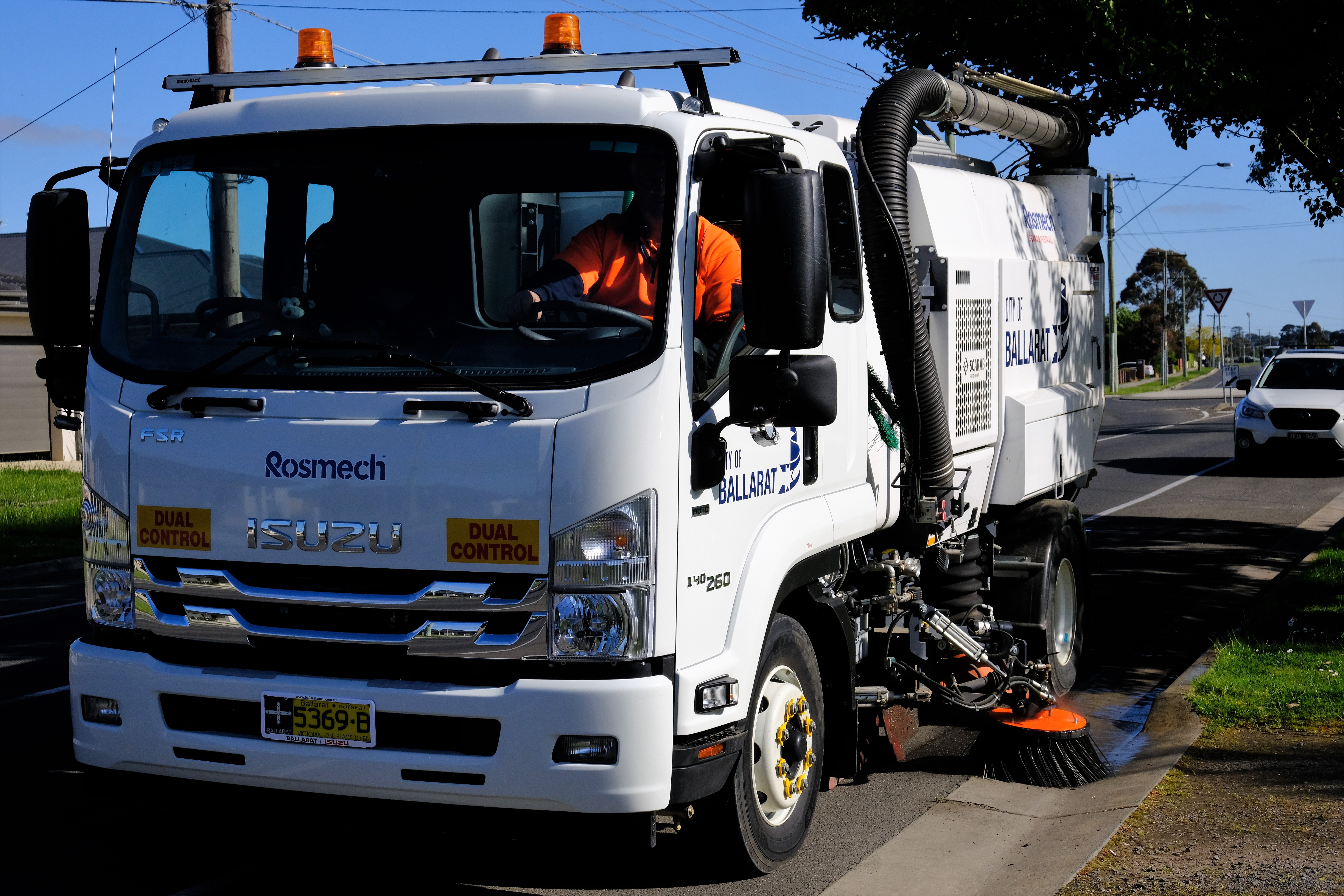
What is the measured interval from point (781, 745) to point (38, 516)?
12.8m

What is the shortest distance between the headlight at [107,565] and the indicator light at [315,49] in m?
1.82

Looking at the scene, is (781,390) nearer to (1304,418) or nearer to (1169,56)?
(1169,56)

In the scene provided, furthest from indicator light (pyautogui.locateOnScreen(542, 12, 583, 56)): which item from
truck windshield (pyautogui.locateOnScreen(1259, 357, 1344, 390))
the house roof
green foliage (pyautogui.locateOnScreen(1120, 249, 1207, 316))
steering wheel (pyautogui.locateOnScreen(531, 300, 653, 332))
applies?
green foliage (pyautogui.locateOnScreen(1120, 249, 1207, 316))

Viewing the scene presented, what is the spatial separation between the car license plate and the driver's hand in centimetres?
122

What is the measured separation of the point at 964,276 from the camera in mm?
6414

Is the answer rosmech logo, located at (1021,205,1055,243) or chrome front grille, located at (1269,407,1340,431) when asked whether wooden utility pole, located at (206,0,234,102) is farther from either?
chrome front grille, located at (1269,407,1340,431)

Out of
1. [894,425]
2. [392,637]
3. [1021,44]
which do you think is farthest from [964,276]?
[1021,44]

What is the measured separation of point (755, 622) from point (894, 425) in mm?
1665

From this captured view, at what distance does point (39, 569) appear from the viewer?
489 inches

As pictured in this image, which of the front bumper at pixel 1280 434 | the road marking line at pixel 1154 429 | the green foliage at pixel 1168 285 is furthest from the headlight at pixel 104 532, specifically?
the green foliage at pixel 1168 285

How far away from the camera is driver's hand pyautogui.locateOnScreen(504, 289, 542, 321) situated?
421cm

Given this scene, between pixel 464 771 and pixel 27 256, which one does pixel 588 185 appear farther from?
pixel 27 256

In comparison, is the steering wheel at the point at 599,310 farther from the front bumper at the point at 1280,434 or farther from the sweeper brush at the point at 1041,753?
the front bumper at the point at 1280,434

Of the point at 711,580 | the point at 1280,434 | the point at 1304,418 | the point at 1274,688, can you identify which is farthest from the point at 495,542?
the point at 1304,418
